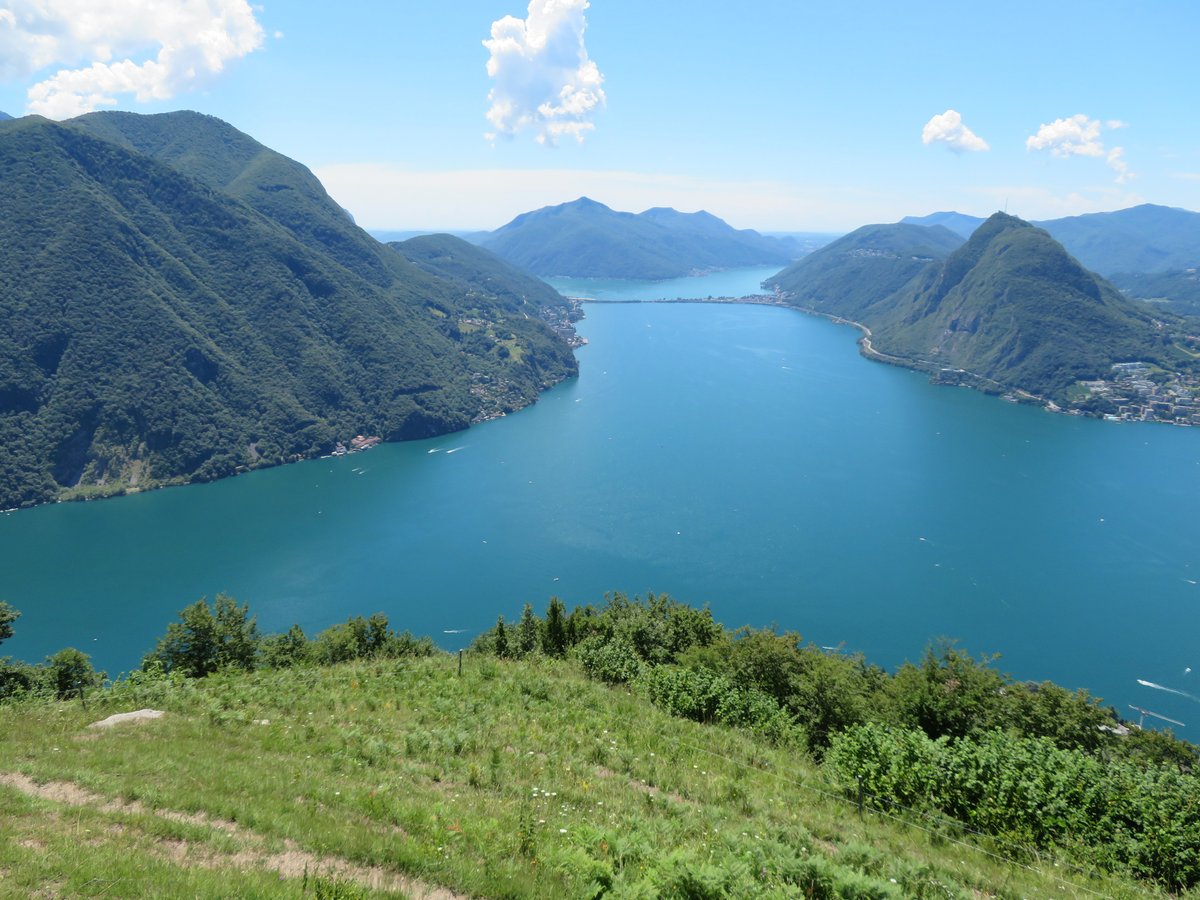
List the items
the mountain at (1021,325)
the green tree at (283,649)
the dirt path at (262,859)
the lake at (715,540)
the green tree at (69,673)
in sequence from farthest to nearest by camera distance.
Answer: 1. the mountain at (1021,325)
2. the lake at (715,540)
3. the green tree at (283,649)
4. the green tree at (69,673)
5. the dirt path at (262,859)

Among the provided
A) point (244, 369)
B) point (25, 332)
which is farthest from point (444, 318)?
point (25, 332)

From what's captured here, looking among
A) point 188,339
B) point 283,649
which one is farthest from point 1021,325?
point 188,339

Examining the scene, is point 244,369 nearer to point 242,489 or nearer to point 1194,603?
point 242,489

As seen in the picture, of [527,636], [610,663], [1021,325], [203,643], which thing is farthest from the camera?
[1021,325]

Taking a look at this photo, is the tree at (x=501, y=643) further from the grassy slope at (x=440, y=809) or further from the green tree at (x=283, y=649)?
the grassy slope at (x=440, y=809)

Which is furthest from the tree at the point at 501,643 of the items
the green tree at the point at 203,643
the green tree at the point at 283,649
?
the green tree at the point at 203,643

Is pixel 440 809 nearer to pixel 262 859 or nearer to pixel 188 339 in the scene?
pixel 262 859
